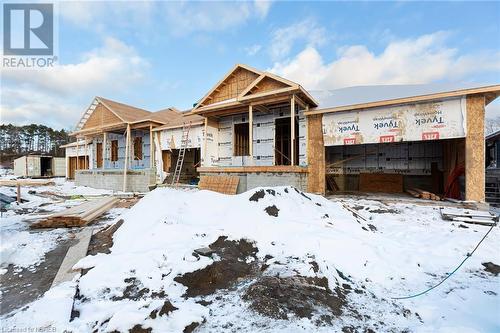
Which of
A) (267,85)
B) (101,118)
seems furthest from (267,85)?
(101,118)

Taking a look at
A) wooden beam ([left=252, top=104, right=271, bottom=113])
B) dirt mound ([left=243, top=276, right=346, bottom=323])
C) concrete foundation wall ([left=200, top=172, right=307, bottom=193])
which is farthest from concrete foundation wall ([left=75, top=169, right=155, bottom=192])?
dirt mound ([left=243, top=276, right=346, bottom=323])

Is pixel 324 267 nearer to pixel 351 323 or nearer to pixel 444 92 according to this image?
pixel 351 323

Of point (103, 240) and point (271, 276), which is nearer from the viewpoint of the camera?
point (271, 276)

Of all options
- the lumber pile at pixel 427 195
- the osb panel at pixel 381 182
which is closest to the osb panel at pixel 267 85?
the osb panel at pixel 381 182

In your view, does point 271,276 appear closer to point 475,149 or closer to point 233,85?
point 475,149

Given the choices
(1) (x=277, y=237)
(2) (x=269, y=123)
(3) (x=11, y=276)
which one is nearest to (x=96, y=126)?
(2) (x=269, y=123)

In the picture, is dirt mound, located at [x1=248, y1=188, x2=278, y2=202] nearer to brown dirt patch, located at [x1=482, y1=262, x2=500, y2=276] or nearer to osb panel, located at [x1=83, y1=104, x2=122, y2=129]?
brown dirt patch, located at [x1=482, y1=262, x2=500, y2=276]

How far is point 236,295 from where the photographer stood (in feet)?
10.5

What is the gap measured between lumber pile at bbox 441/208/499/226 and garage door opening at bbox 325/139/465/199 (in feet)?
14.0

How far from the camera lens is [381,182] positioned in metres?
13.7

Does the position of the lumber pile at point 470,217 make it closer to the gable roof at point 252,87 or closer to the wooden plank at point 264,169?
the wooden plank at point 264,169

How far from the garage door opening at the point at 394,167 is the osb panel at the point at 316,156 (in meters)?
2.49

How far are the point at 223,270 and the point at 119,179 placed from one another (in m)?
16.7

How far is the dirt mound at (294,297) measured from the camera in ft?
9.24
